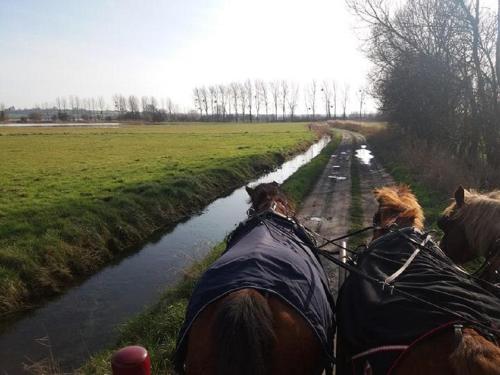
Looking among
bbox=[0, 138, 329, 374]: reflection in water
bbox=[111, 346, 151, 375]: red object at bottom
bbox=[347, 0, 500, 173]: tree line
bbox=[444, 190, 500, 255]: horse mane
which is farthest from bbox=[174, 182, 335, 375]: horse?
bbox=[347, 0, 500, 173]: tree line

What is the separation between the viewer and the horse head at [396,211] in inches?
166

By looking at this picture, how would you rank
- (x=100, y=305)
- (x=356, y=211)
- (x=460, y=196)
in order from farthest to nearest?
(x=356, y=211)
(x=100, y=305)
(x=460, y=196)

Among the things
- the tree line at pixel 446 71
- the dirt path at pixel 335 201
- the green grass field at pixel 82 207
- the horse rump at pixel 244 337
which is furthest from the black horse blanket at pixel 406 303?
the tree line at pixel 446 71

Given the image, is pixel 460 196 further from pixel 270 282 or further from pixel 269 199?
pixel 270 282

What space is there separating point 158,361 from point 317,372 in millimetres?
2739

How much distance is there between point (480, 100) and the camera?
15.5 meters

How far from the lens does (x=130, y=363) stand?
195 cm

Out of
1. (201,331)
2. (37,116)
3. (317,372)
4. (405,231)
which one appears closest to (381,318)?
(317,372)

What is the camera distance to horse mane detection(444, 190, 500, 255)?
369cm

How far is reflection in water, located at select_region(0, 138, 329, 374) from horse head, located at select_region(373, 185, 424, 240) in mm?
4385

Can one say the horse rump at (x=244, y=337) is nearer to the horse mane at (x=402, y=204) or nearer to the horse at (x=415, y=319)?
the horse at (x=415, y=319)

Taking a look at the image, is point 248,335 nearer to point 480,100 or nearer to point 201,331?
point 201,331

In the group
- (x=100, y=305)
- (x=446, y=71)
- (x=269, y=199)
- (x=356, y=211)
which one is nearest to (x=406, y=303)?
(x=269, y=199)

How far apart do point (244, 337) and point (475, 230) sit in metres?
2.89
